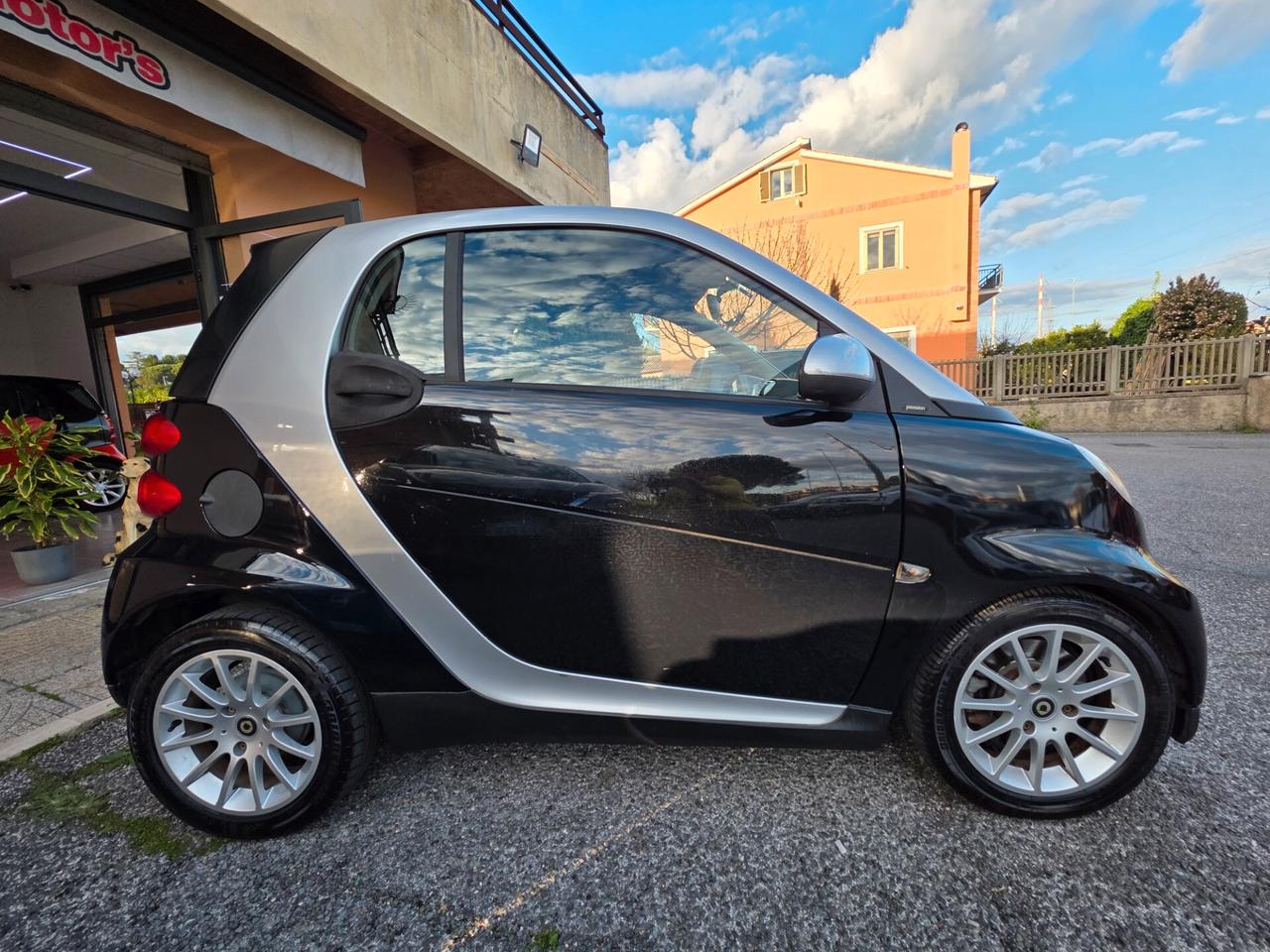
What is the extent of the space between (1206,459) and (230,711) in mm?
10323

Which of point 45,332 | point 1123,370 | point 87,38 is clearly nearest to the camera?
point 87,38

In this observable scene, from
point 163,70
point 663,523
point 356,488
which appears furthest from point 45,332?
point 663,523

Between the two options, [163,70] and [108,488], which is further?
[108,488]

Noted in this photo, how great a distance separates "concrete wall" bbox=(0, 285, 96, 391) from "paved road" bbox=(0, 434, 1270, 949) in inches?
403

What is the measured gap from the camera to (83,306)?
29.2 feet

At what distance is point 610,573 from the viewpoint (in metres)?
1.54

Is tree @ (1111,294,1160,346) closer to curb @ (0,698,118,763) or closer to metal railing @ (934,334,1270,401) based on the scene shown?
metal railing @ (934,334,1270,401)

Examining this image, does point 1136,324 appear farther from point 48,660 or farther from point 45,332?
point 45,332

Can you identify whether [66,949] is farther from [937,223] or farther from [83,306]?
[937,223]

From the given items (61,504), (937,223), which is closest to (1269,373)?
(937,223)

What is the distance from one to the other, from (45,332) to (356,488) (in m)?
11.7

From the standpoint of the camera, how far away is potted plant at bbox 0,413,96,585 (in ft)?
12.2

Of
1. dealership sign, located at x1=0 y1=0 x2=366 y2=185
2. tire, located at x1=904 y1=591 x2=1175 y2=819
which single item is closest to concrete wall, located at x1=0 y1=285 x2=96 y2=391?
dealership sign, located at x1=0 y1=0 x2=366 y2=185

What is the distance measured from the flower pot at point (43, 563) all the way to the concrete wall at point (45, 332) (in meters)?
6.91
